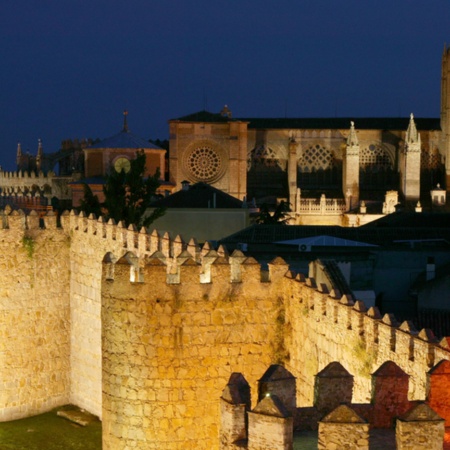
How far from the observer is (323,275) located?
20.5 m

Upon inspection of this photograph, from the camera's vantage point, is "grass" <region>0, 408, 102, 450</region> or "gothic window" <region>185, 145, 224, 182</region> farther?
"gothic window" <region>185, 145, 224, 182</region>

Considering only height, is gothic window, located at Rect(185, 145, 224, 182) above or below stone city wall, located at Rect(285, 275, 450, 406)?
above

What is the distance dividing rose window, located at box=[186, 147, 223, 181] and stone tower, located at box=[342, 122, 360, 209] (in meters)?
7.31

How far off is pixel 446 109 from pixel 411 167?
5.76 m

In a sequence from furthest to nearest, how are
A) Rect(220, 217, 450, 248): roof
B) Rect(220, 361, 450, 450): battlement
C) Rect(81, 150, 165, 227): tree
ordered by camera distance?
1. Rect(81, 150, 165, 227): tree
2. Rect(220, 217, 450, 248): roof
3. Rect(220, 361, 450, 450): battlement

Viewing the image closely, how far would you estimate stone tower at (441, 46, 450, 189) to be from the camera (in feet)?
220

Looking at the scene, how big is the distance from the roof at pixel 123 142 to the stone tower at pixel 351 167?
1128 cm

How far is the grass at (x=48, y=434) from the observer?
19.8 metres

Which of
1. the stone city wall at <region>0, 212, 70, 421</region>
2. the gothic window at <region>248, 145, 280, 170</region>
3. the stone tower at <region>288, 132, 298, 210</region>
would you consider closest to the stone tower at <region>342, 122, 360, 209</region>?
the stone tower at <region>288, 132, 298, 210</region>

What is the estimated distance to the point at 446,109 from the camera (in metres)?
67.9

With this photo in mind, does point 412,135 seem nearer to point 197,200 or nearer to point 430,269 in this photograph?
point 197,200

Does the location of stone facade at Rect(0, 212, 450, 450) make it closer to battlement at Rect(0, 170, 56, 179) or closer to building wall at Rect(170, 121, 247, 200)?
building wall at Rect(170, 121, 247, 200)

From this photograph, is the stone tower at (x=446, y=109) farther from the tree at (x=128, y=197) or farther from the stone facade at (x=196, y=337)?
the stone facade at (x=196, y=337)

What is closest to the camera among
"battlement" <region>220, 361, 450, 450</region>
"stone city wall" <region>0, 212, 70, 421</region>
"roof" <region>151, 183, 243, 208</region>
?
"battlement" <region>220, 361, 450, 450</region>
